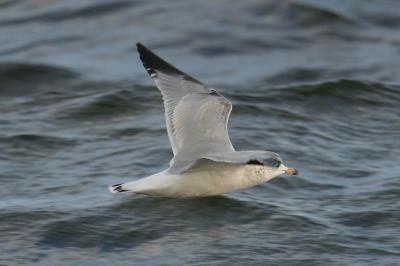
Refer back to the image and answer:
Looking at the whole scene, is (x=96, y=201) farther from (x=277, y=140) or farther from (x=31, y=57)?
(x=31, y=57)

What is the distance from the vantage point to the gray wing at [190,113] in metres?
8.49

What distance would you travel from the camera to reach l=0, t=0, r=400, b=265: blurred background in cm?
901

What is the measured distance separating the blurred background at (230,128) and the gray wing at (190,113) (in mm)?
873

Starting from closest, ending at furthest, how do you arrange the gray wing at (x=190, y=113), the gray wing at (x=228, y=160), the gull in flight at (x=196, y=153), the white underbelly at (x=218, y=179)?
the gray wing at (x=228, y=160)
the gull in flight at (x=196, y=153)
the white underbelly at (x=218, y=179)
the gray wing at (x=190, y=113)

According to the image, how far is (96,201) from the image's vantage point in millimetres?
10000

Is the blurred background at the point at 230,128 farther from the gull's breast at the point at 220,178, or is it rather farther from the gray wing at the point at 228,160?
the gray wing at the point at 228,160

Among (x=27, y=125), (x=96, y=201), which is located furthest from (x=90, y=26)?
(x=96, y=201)

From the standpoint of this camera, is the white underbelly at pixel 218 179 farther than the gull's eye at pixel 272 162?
Yes

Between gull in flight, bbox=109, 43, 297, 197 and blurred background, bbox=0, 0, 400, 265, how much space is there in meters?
0.66

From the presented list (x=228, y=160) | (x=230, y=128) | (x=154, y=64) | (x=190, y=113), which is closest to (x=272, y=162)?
(x=228, y=160)

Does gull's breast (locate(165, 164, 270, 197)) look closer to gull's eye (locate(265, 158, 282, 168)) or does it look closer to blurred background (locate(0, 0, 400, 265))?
blurred background (locate(0, 0, 400, 265))

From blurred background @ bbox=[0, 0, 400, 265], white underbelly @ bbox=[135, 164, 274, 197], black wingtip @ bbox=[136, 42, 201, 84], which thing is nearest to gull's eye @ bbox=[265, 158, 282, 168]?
white underbelly @ bbox=[135, 164, 274, 197]

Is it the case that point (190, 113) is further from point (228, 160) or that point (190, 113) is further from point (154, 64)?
point (228, 160)

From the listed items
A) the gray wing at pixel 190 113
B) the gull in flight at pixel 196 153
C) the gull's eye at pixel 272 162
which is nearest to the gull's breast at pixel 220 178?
the gull in flight at pixel 196 153
